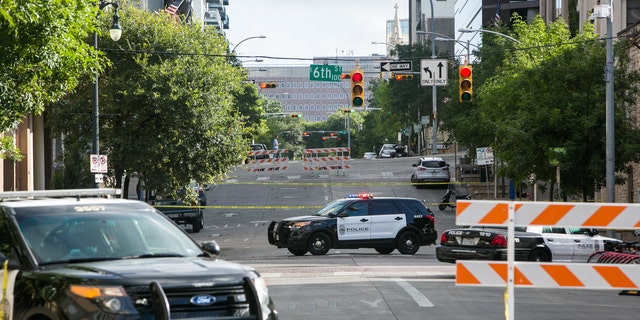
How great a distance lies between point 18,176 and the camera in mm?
39906

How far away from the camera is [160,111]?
35.5 m

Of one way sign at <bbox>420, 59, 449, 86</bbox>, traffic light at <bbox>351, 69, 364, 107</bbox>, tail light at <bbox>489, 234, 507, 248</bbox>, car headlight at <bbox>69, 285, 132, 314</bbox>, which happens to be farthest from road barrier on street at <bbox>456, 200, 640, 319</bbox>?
one way sign at <bbox>420, 59, 449, 86</bbox>

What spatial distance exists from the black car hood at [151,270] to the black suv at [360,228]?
20.3 meters

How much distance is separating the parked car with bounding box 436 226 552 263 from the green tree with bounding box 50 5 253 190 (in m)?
15.2

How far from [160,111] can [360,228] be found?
896 centimetres

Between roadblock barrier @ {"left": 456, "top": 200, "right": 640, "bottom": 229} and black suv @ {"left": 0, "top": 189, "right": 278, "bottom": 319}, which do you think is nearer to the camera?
black suv @ {"left": 0, "top": 189, "right": 278, "bottom": 319}

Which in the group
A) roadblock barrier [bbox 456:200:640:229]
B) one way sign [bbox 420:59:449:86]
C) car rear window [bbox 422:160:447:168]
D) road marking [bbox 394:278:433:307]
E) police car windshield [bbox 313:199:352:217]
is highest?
one way sign [bbox 420:59:449:86]

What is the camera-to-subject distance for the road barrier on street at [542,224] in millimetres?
10172

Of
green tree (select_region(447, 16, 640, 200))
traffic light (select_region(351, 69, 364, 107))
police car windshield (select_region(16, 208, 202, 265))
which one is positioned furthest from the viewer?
green tree (select_region(447, 16, 640, 200))

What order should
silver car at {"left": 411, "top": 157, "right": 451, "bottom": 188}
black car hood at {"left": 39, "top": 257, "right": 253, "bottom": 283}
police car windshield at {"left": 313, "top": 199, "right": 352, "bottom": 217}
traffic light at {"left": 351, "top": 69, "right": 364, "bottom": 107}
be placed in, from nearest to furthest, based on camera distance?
black car hood at {"left": 39, "top": 257, "right": 253, "bottom": 283}
police car windshield at {"left": 313, "top": 199, "right": 352, "bottom": 217}
traffic light at {"left": 351, "top": 69, "right": 364, "bottom": 107}
silver car at {"left": 411, "top": 157, "right": 451, "bottom": 188}

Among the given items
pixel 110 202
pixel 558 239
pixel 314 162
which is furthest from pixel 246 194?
pixel 110 202

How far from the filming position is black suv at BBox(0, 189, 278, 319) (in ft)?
27.9

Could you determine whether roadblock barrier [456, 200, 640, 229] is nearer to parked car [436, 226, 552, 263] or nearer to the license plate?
parked car [436, 226, 552, 263]

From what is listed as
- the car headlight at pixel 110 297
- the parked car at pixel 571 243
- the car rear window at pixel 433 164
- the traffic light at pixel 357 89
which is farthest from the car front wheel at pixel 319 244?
the car rear window at pixel 433 164
